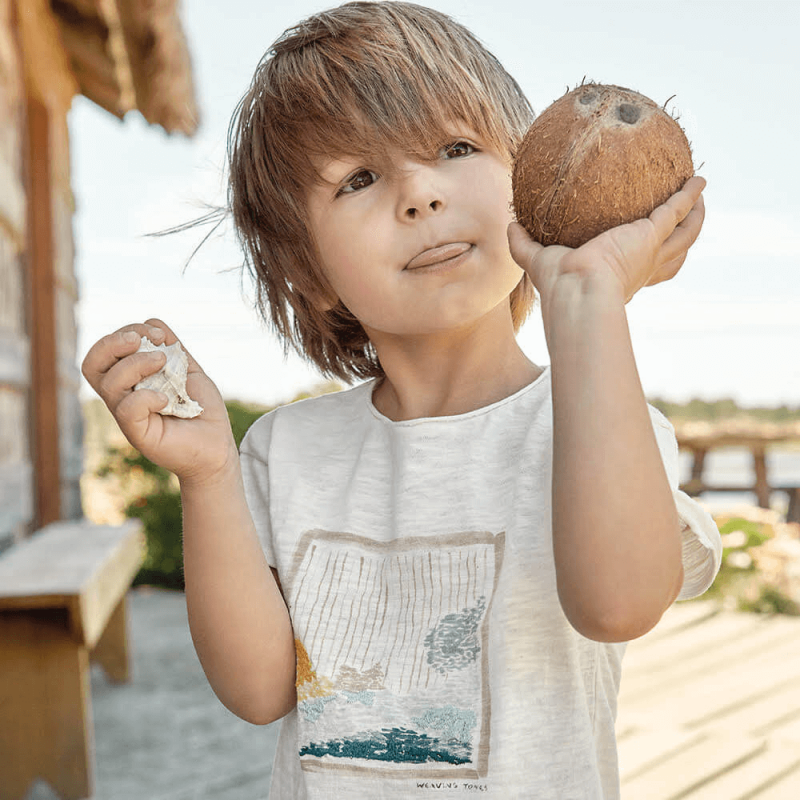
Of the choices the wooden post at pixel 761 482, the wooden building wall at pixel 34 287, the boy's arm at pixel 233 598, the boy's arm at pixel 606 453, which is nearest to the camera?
the boy's arm at pixel 606 453

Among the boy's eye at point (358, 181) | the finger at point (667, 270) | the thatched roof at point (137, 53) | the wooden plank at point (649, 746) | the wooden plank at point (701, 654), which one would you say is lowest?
the wooden plank at point (701, 654)

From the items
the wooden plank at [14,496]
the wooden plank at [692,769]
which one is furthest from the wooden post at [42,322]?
the wooden plank at [692,769]

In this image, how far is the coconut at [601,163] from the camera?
1.07m

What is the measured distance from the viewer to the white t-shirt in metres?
1.26

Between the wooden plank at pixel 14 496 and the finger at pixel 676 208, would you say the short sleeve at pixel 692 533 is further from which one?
the wooden plank at pixel 14 496

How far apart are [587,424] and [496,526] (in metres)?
0.38

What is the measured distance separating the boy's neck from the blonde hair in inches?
10.6

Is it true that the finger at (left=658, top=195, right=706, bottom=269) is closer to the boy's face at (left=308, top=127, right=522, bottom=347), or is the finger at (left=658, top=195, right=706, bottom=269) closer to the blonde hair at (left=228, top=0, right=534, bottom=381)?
the boy's face at (left=308, top=127, right=522, bottom=347)

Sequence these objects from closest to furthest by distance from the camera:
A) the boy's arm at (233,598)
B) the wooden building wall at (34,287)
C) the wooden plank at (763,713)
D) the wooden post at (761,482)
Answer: the boy's arm at (233,598)
the wooden plank at (763,713)
the wooden building wall at (34,287)
the wooden post at (761,482)

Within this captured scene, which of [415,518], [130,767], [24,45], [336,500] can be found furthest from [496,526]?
[24,45]

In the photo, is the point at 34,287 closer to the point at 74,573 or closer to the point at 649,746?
the point at 74,573

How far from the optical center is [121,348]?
1291 mm

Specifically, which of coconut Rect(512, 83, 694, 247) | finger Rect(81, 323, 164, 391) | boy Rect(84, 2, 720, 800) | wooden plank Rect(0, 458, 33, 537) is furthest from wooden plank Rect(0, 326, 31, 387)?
coconut Rect(512, 83, 694, 247)

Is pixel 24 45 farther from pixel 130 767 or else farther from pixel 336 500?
pixel 336 500
